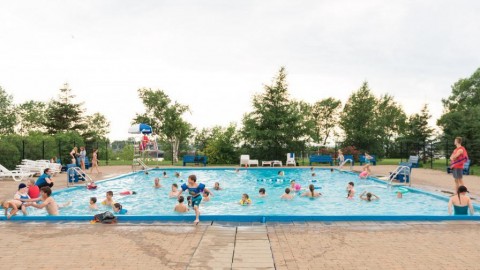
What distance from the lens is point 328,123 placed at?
6028 cm

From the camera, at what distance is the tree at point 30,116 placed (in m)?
58.3

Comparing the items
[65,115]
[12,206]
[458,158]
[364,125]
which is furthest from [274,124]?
[65,115]

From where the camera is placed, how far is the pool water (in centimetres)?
1141

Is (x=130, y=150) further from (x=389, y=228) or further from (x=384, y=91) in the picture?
(x=389, y=228)

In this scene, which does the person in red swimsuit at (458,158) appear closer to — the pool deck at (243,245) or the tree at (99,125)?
the pool deck at (243,245)

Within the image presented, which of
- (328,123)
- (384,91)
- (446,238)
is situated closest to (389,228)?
(446,238)

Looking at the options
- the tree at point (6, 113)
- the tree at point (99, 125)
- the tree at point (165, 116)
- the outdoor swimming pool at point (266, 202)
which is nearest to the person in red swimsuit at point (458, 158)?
the outdoor swimming pool at point (266, 202)

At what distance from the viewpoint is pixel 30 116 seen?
5812cm

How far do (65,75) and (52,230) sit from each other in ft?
171

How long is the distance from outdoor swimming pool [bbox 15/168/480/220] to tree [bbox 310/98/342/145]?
3954cm

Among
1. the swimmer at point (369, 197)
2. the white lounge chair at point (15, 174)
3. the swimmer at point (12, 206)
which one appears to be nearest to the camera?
the swimmer at point (12, 206)

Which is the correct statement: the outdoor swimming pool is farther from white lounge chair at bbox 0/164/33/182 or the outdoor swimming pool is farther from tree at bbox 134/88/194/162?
tree at bbox 134/88/194/162

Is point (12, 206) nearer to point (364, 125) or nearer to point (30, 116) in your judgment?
point (364, 125)

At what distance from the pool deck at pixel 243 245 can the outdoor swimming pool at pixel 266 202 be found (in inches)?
32.0
